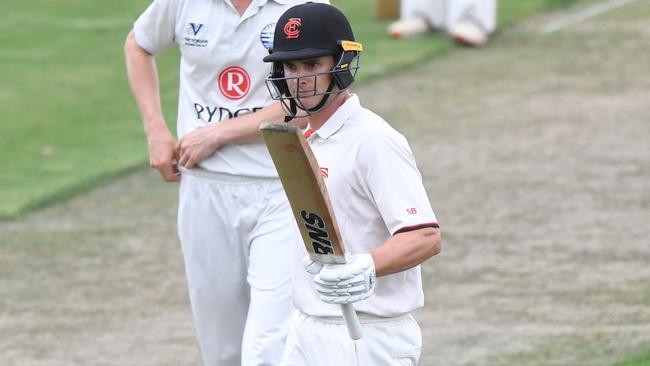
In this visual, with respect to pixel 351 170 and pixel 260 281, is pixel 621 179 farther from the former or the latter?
pixel 351 170

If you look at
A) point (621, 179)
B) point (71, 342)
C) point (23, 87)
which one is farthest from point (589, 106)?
point (71, 342)

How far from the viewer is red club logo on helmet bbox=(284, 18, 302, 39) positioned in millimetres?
4605

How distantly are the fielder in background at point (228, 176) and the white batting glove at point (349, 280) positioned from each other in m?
1.45

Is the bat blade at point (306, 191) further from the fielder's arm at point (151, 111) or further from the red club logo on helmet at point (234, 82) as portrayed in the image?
the fielder's arm at point (151, 111)

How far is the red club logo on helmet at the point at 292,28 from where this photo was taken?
4605 millimetres

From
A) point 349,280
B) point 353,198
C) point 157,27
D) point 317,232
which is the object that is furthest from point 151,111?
point 349,280

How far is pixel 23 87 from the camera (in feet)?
51.1

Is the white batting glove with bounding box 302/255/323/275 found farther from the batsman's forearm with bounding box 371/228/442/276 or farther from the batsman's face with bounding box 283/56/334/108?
the batsman's face with bounding box 283/56/334/108

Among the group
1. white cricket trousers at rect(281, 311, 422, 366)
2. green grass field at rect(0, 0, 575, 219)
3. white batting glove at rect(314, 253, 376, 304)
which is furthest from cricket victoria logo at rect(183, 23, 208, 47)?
green grass field at rect(0, 0, 575, 219)

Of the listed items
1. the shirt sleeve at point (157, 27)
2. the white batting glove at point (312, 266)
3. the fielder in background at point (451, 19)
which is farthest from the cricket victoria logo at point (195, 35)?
the fielder in background at point (451, 19)

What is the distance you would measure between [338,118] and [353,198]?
0.88 feet

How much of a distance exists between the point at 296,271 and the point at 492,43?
13.3m

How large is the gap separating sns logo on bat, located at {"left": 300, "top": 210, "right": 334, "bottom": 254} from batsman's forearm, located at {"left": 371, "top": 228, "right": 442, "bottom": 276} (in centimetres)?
15

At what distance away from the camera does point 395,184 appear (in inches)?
175
